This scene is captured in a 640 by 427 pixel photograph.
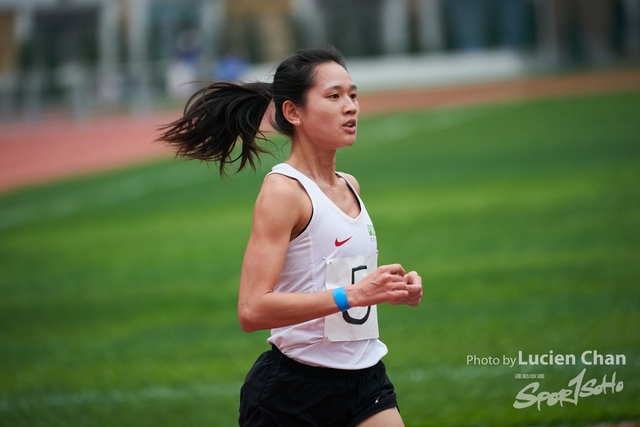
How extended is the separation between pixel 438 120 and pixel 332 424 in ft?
84.6

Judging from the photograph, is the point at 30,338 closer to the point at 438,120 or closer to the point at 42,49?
the point at 438,120

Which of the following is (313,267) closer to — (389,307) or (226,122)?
(226,122)

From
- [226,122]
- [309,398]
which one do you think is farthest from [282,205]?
[309,398]

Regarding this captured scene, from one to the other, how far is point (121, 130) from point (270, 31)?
19.0 metres

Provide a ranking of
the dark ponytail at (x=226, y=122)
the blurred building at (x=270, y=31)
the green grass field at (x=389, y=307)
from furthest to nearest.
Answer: the blurred building at (x=270, y=31), the green grass field at (x=389, y=307), the dark ponytail at (x=226, y=122)

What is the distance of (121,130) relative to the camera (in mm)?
33031

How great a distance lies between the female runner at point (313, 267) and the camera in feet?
11.1

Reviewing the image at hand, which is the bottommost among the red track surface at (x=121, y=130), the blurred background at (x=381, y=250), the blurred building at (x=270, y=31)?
the red track surface at (x=121, y=130)

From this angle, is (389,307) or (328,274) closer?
(328,274)

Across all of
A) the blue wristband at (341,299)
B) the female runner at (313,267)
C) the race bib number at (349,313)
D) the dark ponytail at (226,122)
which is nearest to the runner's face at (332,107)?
the female runner at (313,267)

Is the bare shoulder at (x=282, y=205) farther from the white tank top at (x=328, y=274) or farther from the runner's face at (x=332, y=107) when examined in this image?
the runner's face at (x=332, y=107)

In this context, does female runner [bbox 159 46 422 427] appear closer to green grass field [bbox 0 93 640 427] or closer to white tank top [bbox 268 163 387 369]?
white tank top [bbox 268 163 387 369]

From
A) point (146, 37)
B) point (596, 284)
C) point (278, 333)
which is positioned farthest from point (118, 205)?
point (146, 37)

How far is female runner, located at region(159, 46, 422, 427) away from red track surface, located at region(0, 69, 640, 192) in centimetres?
1861
